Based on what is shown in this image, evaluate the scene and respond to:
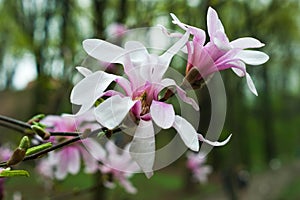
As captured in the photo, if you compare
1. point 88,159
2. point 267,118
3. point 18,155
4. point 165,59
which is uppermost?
point 165,59

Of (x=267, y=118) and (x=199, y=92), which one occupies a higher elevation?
(x=199, y=92)

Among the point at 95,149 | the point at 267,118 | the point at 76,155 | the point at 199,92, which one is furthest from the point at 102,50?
the point at 267,118

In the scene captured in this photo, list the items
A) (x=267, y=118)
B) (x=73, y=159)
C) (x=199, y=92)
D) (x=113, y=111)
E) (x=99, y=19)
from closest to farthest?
(x=113, y=111)
(x=73, y=159)
(x=99, y=19)
(x=199, y=92)
(x=267, y=118)

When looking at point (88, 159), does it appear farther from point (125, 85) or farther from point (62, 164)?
point (125, 85)

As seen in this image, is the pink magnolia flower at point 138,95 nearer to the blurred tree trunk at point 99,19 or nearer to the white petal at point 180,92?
the white petal at point 180,92

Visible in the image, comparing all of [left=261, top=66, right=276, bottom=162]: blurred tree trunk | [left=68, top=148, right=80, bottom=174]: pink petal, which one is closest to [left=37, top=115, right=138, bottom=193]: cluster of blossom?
[left=68, top=148, right=80, bottom=174]: pink petal

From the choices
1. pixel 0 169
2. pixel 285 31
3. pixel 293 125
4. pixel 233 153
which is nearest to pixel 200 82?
pixel 0 169
